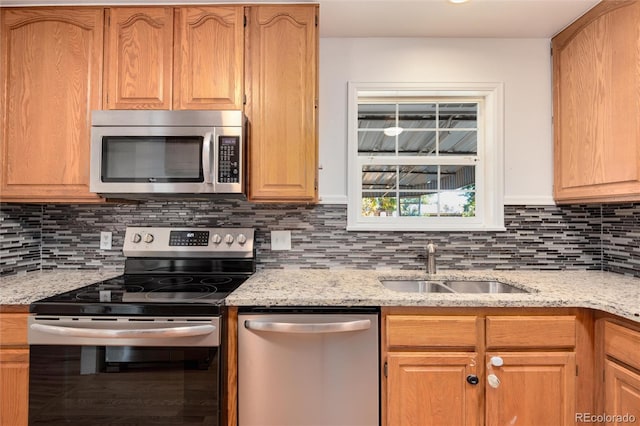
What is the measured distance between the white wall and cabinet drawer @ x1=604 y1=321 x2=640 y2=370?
93 centimetres

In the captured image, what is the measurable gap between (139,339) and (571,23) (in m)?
2.69

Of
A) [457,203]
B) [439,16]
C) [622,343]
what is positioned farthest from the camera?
[457,203]

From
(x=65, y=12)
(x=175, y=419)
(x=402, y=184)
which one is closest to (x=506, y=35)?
(x=402, y=184)

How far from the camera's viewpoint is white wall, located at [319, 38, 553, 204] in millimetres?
2070

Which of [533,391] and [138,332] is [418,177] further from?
[138,332]

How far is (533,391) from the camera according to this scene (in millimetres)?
1383

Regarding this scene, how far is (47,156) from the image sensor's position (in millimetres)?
1738

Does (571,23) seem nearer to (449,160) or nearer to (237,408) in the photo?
(449,160)

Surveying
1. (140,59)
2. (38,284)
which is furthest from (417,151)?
(38,284)

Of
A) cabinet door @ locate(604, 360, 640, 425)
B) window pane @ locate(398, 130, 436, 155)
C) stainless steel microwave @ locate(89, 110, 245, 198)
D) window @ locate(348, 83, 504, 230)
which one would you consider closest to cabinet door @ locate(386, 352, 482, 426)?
cabinet door @ locate(604, 360, 640, 425)

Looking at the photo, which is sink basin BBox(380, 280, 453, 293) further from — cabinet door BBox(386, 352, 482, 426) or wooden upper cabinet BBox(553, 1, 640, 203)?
wooden upper cabinet BBox(553, 1, 640, 203)

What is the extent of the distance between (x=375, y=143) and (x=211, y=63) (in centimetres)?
106

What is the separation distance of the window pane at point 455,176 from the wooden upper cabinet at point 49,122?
201 centimetres

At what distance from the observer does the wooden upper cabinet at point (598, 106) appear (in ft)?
5.00
